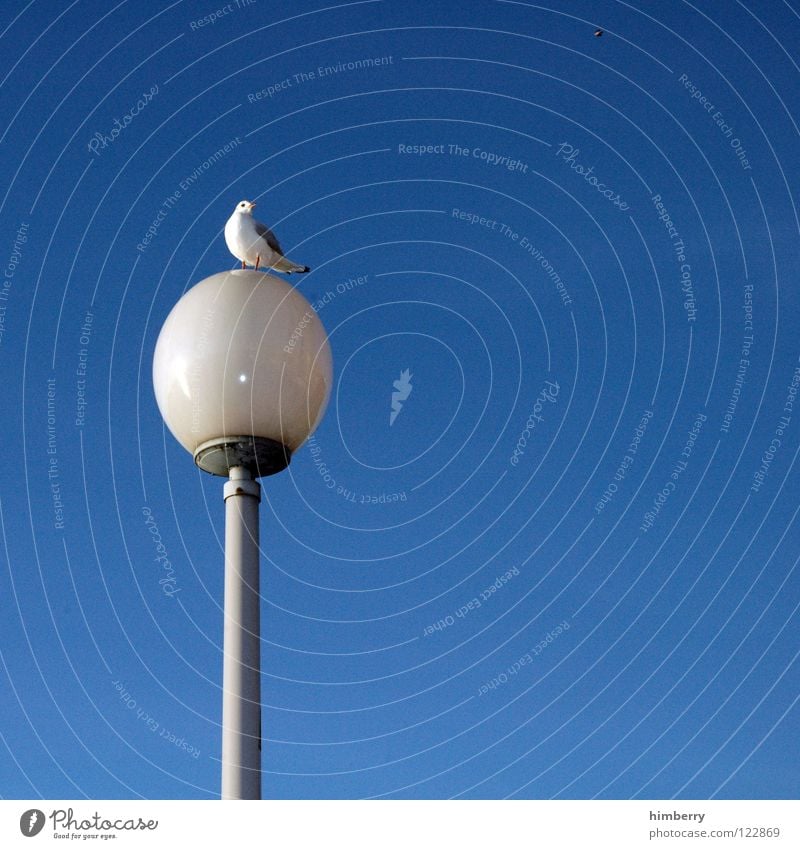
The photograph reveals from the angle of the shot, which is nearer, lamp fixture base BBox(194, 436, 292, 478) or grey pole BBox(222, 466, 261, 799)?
grey pole BBox(222, 466, 261, 799)

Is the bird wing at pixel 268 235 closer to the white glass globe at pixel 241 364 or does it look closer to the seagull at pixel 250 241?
the seagull at pixel 250 241

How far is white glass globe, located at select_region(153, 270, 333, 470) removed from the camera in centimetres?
1335

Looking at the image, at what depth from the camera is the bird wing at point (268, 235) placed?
15594 millimetres

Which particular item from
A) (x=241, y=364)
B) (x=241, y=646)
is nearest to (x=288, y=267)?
(x=241, y=364)

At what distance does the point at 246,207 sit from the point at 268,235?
1.80ft

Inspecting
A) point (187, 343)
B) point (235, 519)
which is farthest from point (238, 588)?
point (187, 343)

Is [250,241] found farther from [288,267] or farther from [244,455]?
[244,455]

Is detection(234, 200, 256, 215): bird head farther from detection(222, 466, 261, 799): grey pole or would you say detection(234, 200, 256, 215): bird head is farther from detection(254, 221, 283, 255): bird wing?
detection(222, 466, 261, 799): grey pole

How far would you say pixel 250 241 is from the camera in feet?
50.9

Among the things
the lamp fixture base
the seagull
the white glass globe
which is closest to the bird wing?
the seagull
